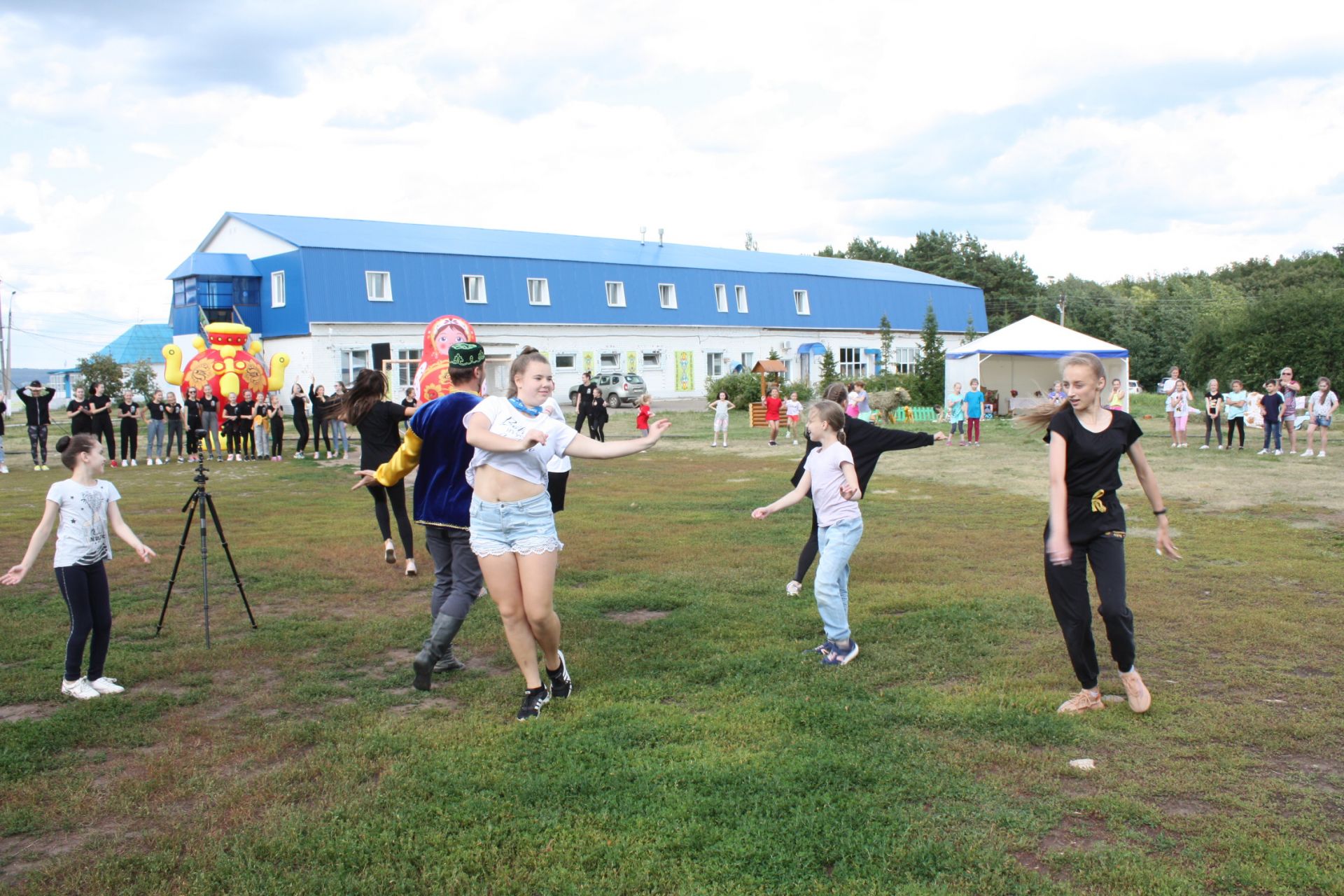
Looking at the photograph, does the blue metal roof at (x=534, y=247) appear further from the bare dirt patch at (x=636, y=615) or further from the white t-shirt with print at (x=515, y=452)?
the white t-shirt with print at (x=515, y=452)

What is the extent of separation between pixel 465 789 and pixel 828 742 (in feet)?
5.94

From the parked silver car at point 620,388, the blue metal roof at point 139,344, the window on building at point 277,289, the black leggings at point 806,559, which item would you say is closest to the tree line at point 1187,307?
the parked silver car at point 620,388

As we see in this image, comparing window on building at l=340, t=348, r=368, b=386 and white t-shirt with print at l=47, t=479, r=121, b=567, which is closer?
white t-shirt with print at l=47, t=479, r=121, b=567

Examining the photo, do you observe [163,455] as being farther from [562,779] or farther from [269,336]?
[562,779]

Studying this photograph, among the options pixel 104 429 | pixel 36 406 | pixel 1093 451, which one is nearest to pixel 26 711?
pixel 1093 451

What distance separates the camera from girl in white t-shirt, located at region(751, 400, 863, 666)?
20.8 feet

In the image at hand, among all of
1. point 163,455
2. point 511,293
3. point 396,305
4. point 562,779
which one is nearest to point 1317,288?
point 511,293

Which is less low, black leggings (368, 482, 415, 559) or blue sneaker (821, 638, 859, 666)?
black leggings (368, 482, 415, 559)

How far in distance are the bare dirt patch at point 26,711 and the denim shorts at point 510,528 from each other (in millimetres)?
2716

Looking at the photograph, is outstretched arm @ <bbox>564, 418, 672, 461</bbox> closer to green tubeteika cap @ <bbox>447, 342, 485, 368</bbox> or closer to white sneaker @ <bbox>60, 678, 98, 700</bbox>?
green tubeteika cap @ <bbox>447, 342, 485, 368</bbox>

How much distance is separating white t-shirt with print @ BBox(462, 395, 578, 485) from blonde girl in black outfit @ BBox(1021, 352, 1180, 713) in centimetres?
265

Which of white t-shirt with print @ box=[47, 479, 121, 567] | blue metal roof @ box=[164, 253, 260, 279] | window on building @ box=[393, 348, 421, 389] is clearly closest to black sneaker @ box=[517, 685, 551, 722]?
white t-shirt with print @ box=[47, 479, 121, 567]

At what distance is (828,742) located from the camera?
4.96 m

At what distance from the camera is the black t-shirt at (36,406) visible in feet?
70.1
